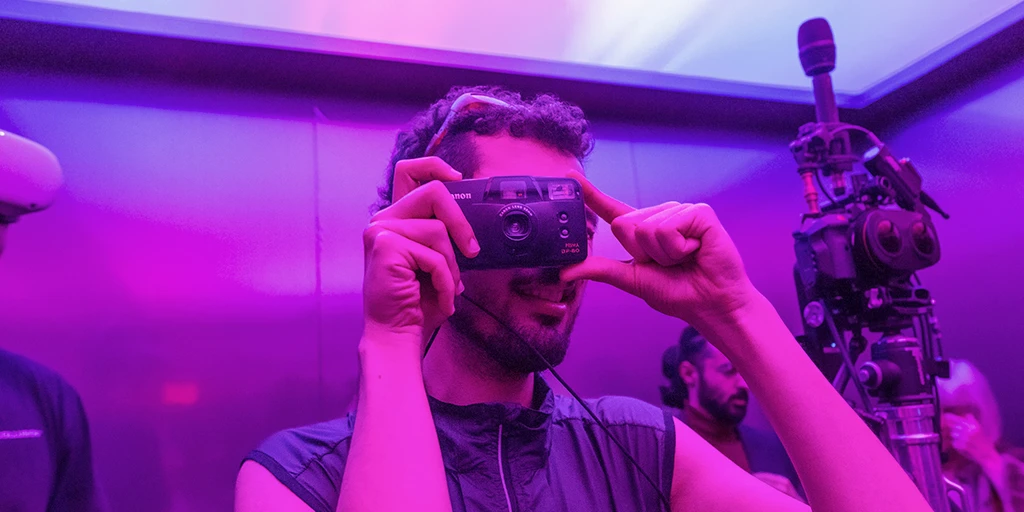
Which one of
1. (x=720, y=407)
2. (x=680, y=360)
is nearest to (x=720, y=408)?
(x=720, y=407)

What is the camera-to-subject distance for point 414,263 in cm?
83

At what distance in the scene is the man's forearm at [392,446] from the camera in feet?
2.37

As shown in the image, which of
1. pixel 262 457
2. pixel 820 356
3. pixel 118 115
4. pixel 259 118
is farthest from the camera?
pixel 259 118

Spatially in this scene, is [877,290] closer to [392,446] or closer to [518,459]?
[518,459]

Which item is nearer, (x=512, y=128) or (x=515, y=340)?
(x=515, y=340)

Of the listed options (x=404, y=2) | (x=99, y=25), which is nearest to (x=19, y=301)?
(x=99, y=25)

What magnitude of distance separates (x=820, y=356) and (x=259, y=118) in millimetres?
2104

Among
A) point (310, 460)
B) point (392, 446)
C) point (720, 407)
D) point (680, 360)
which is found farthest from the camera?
point (680, 360)

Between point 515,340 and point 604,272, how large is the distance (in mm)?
163

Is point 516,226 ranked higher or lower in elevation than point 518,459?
higher

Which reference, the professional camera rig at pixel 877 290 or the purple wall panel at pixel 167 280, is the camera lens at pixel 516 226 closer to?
the professional camera rig at pixel 877 290

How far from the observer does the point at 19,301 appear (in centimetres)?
208

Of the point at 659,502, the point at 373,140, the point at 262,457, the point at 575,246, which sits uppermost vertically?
the point at 373,140

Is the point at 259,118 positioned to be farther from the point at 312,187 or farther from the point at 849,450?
the point at 849,450
